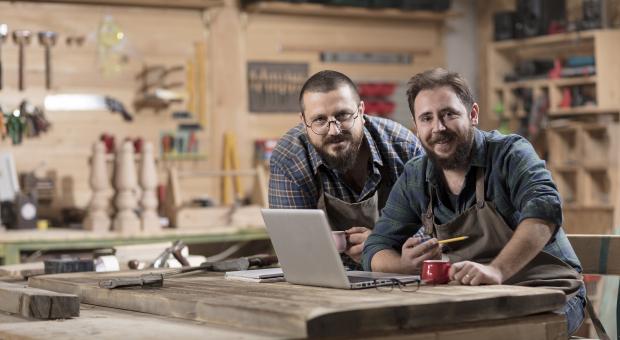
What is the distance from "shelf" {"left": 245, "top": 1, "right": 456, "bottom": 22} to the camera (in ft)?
24.6

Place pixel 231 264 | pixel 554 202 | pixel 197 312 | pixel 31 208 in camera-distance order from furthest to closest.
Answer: pixel 31 208 < pixel 231 264 < pixel 554 202 < pixel 197 312

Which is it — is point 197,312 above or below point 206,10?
below

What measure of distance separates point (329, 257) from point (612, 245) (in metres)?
1.17

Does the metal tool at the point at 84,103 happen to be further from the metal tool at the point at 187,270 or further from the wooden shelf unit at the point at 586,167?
the metal tool at the point at 187,270

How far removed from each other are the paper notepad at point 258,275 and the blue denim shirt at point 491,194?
0.34 m

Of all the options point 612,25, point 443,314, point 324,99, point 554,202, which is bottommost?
point 443,314

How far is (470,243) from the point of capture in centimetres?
333

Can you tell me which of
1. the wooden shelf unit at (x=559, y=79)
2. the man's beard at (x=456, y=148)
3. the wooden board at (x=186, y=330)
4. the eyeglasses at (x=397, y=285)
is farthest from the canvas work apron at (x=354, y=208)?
the wooden shelf unit at (x=559, y=79)

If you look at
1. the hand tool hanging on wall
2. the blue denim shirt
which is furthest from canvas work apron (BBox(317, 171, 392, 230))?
the hand tool hanging on wall

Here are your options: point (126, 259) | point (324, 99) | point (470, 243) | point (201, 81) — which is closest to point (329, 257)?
point (470, 243)

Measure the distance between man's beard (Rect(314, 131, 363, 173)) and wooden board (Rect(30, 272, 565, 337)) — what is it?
0.98m

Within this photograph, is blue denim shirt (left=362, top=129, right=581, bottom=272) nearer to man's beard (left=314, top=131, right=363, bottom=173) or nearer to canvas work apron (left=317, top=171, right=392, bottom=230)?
man's beard (left=314, top=131, right=363, bottom=173)

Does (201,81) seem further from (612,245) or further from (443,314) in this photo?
(443,314)

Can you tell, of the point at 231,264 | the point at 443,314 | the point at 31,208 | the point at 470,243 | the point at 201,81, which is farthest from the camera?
the point at 201,81
